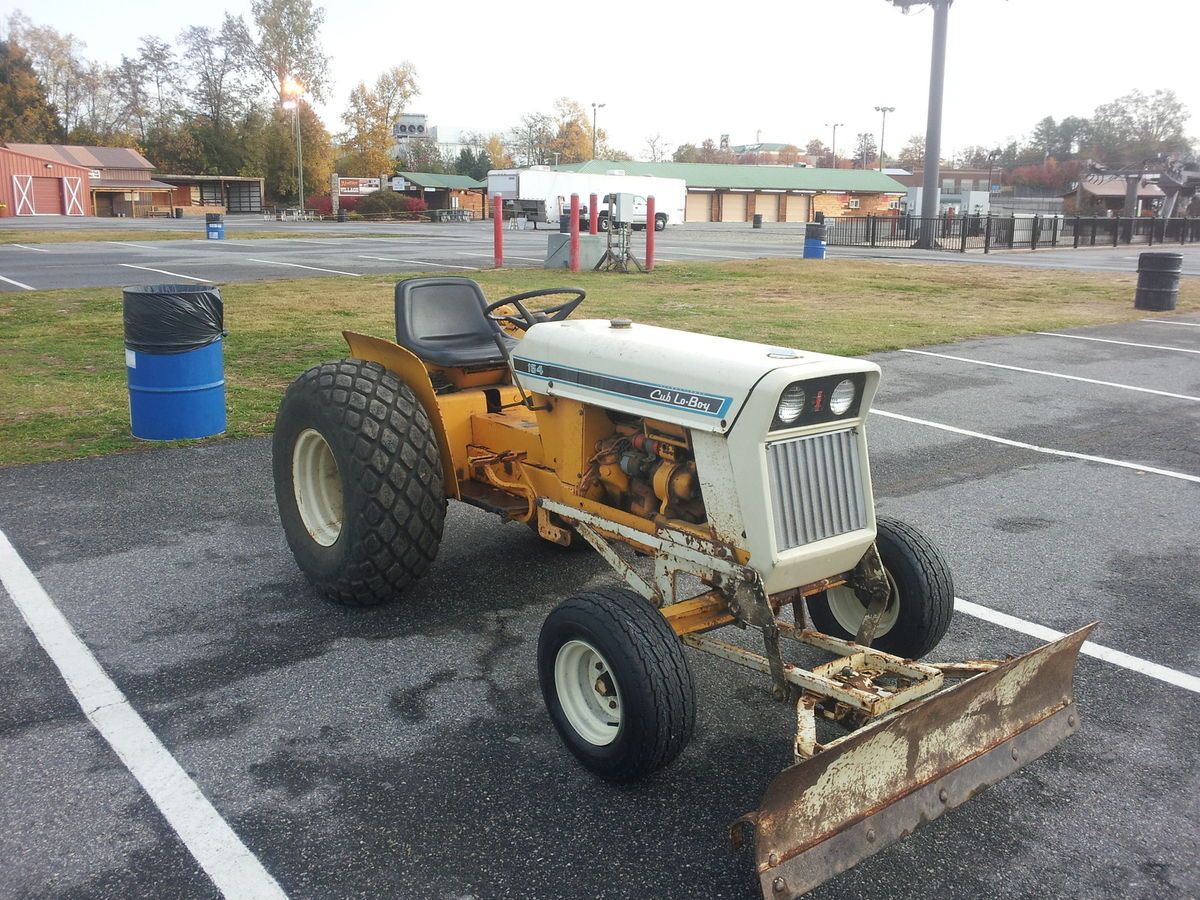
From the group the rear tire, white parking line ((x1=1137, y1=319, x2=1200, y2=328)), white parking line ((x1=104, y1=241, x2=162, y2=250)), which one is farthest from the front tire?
white parking line ((x1=104, y1=241, x2=162, y2=250))

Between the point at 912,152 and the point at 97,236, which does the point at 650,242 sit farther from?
the point at 912,152

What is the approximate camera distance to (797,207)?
7612cm

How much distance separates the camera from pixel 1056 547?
549 cm

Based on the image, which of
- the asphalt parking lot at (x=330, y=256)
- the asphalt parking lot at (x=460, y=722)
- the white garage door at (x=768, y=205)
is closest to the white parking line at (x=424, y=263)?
the asphalt parking lot at (x=330, y=256)

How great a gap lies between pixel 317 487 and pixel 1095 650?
3.53 metres

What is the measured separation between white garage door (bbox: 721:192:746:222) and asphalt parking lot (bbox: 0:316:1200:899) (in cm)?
6909

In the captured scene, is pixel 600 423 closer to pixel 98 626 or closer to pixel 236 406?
pixel 98 626

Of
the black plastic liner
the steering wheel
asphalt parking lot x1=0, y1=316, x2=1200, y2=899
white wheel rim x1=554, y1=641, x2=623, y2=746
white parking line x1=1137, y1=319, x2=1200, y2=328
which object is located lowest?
asphalt parking lot x1=0, y1=316, x2=1200, y2=899

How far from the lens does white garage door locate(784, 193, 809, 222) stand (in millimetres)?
75500

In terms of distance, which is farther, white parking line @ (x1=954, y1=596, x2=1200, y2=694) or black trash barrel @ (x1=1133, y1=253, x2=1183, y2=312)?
black trash barrel @ (x1=1133, y1=253, x2=1183, y2=312)

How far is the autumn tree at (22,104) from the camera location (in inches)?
3029

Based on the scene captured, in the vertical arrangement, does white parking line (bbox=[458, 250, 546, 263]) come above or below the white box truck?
below

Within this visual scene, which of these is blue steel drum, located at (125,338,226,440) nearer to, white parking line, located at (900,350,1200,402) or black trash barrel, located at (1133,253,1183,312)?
white parking line, located at (900,350,1200,402)

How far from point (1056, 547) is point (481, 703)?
346cm
